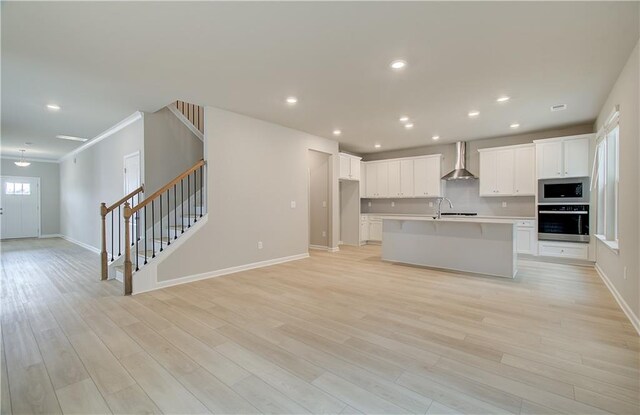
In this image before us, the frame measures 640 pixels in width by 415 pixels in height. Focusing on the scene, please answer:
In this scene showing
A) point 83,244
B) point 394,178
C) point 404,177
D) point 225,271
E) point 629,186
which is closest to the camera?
point 629,186

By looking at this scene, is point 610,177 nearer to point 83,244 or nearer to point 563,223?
point 563,223

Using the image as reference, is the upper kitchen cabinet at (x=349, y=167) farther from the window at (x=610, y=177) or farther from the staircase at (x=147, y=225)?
the window at (x=610, y=177)

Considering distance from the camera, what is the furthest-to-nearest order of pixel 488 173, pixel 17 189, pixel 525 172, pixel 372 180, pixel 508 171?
1. pixel 17 189
2. pixel 372 180
3. pixel 488 173
4. pixel 508 171
5. pixel 525 172

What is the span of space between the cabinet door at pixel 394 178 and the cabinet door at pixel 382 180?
0.09m

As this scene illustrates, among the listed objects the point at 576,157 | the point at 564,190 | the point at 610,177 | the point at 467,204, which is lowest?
the point at 467,204

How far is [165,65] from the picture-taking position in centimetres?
334

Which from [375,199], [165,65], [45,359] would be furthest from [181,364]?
[375,199]

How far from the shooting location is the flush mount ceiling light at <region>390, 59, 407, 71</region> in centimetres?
321

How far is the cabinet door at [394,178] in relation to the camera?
8.27 m

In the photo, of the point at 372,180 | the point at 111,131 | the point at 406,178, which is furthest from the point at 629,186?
the point at 111,131

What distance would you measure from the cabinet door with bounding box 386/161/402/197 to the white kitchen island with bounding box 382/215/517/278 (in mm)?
2703

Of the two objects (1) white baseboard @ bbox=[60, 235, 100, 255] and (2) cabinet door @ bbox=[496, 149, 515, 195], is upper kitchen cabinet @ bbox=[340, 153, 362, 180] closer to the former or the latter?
(2) cabinet door @ bbox=[496, 149, 515, 195]

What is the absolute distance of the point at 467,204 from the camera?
24.3 feet

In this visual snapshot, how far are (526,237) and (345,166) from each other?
14.1 feet
